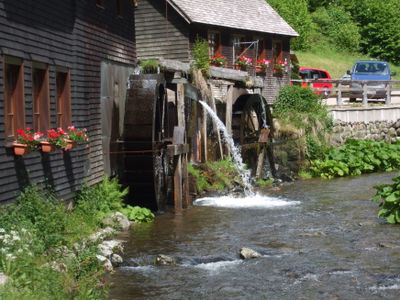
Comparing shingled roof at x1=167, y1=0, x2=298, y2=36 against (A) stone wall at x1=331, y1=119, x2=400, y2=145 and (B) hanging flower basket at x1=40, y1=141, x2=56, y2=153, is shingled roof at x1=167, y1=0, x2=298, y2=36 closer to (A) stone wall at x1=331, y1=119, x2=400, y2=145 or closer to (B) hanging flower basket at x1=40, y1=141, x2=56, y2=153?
(A) stone wall at x1=331, y1=119, x2=400, y2=145

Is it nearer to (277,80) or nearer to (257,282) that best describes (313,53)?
(277,80)

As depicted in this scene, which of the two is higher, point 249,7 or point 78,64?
point 249,7

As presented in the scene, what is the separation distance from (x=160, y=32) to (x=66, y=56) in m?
12.2

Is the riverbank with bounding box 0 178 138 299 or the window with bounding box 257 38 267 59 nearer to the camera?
the riverbank with bounding box 0 178 138 299

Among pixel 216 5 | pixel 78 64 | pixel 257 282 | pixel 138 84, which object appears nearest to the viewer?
pixel 257 282

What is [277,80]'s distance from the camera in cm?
3019

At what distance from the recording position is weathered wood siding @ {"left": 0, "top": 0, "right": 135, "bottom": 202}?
426 inches

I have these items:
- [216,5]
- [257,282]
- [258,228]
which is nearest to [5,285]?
[257,282]

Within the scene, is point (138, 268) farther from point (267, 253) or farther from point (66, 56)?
point (66, 56)

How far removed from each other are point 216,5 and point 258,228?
1513 centimetres

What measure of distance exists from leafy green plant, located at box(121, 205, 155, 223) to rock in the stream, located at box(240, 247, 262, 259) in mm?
3888

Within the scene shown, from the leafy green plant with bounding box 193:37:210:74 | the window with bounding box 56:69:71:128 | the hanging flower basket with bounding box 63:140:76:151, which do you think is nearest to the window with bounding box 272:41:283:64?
the leafy green plant with bounding box 193:37:210:74

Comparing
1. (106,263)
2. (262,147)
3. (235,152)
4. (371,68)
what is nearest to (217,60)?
(262,147)

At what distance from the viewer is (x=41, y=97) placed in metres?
12.3
